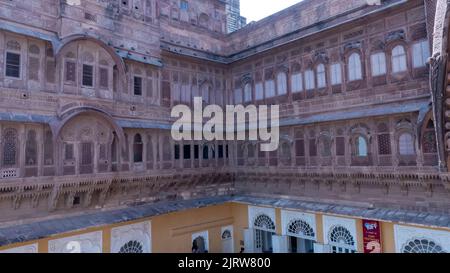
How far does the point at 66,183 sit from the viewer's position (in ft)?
34.8

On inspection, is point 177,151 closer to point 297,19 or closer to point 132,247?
point 132,247

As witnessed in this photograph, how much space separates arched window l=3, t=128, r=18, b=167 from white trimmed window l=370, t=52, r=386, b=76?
11787 millimetres

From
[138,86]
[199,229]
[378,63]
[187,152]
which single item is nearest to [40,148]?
[138,86]

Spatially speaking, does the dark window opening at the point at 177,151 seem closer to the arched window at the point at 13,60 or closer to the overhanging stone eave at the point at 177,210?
the overhanging stone eave at the point at 177,210

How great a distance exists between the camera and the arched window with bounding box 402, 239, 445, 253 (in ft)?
33.4

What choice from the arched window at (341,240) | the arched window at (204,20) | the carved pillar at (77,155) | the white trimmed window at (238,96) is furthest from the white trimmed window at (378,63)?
the carved pillar at (77,155)

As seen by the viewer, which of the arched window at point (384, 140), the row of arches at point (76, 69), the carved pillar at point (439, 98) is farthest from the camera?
the arched window at point (384, 140)

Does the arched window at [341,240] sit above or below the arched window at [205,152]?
below

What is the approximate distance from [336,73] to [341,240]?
627 centimetres

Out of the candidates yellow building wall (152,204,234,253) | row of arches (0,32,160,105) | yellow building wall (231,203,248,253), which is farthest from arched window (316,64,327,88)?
yellow building wall (152,204,234,253)

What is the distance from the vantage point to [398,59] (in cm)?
1101

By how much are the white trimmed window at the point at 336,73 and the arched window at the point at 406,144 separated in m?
3.03

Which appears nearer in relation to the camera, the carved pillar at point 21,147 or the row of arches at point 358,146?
the carved pillar at point 21,147

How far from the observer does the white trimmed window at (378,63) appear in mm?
11328
